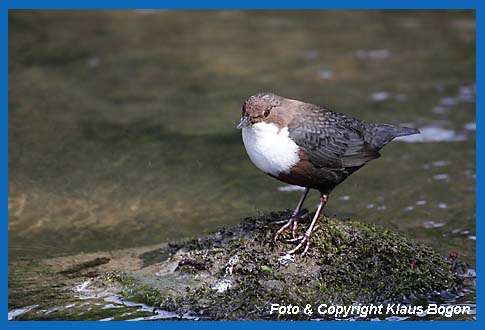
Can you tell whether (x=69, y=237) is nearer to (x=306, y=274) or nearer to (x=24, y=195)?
(x=24, y=195)


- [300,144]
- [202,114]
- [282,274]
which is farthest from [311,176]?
[202,114]

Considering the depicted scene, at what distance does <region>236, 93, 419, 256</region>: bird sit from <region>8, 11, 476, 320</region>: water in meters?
1.07

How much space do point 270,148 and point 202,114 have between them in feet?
13.4

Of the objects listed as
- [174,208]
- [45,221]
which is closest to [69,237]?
[45,221]

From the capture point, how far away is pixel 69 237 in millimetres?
5918

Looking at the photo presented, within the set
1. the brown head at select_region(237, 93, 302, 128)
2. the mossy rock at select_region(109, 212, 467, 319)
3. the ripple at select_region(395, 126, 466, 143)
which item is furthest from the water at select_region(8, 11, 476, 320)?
the brown head at select_region(237, 93, 302, 128)

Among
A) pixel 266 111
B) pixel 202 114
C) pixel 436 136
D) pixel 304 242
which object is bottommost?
pixel 436 136

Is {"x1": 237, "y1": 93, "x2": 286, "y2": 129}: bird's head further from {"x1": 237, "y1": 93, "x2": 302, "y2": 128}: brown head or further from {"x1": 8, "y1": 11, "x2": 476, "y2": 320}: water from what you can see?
{"x1": 8, "y1": 11, "x2": 476, "y2": 320}: water

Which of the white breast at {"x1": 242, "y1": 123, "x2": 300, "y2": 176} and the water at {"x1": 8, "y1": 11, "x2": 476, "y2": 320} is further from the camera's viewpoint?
the water at {"x1": 8, "y1": 11, "x2": 476, "y2": 320}

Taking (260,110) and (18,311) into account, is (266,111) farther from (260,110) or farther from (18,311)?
(18,311)

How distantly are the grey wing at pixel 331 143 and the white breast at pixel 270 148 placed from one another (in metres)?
0.08

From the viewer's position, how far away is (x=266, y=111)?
4.47 meters

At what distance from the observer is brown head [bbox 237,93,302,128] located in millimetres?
4438

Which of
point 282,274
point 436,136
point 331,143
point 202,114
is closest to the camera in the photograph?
point 282,274
